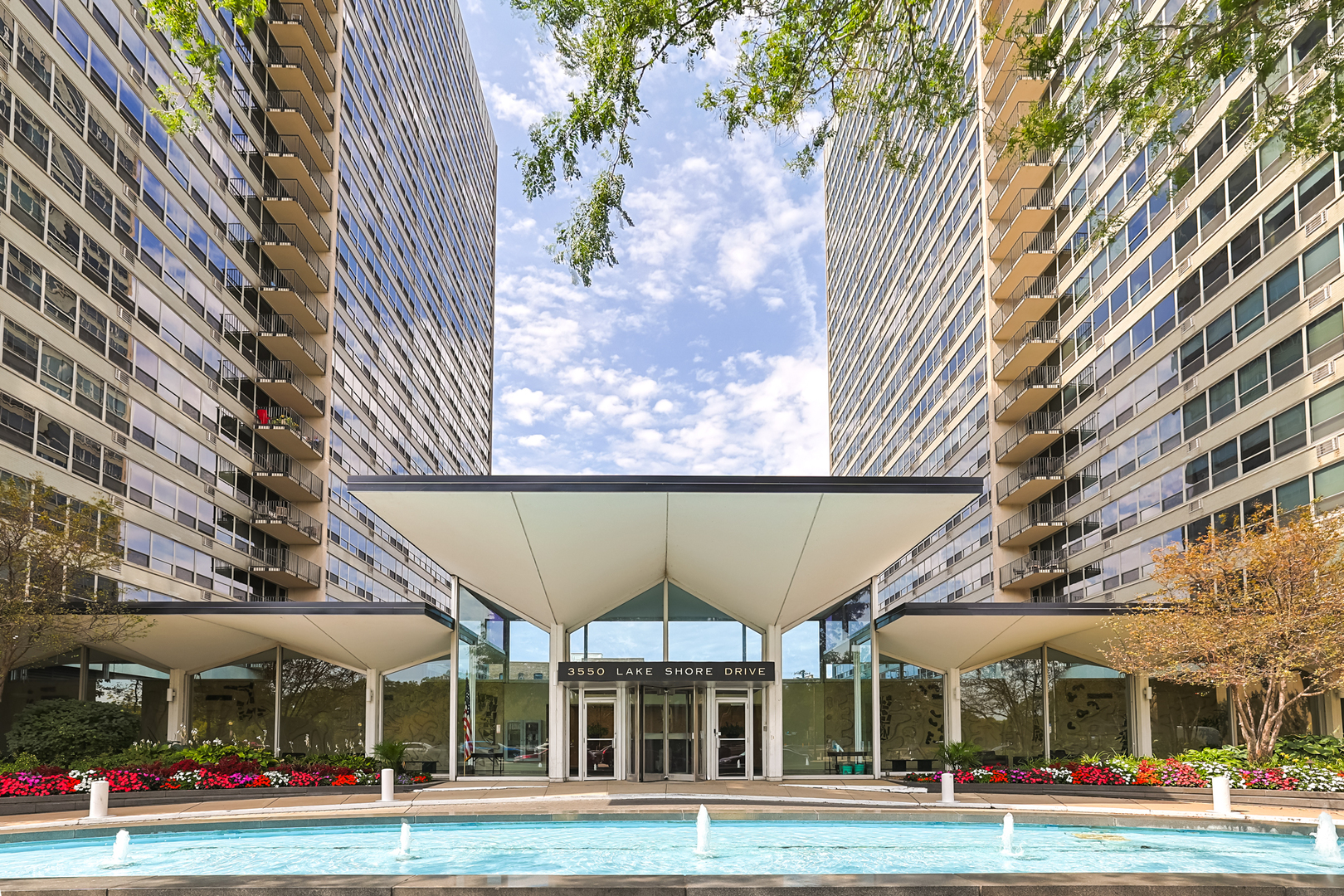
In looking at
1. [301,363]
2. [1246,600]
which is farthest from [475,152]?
[1246,600]

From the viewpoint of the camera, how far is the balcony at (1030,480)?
4922cm

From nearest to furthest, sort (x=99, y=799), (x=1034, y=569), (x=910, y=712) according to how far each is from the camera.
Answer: (x=99, y=799) → (x=910, y=712) → (x=1034, y=569)

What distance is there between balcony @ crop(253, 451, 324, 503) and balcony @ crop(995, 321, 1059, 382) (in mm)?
35388

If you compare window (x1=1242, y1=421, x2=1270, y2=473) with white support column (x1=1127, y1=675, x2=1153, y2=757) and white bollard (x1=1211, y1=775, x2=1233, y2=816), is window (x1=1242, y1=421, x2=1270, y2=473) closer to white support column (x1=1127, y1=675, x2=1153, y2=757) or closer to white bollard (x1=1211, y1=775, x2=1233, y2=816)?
white support column (x1=1127, y1=675, x2=1153, y2=757)

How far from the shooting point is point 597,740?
25312mm

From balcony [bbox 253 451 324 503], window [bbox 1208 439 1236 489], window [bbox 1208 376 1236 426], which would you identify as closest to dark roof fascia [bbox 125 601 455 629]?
balcony [bbox 253 451 324 503]

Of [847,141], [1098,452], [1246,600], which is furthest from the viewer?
[847,141]

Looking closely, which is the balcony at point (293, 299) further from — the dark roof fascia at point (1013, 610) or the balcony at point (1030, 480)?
the balcony at point (1030, 480)

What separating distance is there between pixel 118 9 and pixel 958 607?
33921 mm

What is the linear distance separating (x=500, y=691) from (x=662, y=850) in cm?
1376

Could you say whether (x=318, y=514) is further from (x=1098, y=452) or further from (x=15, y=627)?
(x=1098, y=452)

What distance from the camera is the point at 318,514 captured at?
2051 inches

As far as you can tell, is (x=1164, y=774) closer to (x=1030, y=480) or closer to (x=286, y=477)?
(x=1030, y=480)

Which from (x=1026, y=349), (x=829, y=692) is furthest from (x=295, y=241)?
(x=829, y=692)
